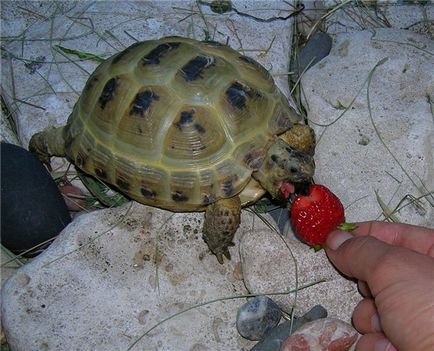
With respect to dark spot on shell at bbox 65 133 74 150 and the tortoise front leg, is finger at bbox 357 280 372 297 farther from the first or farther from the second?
dark spot on shell at bbox 65 133 74 150

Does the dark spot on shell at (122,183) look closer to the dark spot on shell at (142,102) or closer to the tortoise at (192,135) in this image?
the tortoise at (192,135)

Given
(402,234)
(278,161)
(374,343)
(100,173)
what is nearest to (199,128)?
(278,161)

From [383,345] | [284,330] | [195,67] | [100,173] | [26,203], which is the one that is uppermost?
[195,67]

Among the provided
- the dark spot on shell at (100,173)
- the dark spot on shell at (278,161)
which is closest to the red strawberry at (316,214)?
the dark spot on shell at (278,161)

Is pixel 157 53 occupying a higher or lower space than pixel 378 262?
higher

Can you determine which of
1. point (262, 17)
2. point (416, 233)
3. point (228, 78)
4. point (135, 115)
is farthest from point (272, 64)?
point (416, 233)

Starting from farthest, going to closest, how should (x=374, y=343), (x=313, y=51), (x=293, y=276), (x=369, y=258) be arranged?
(x=313, y=51)
(x=293, y=276)
(x=374, y=343)
(x=369, y=258)

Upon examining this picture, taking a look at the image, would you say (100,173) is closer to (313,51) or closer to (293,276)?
(293,276)

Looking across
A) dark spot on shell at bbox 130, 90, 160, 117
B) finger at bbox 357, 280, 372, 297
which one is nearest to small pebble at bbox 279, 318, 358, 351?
finger at bbox 357, 280, 372, 297
